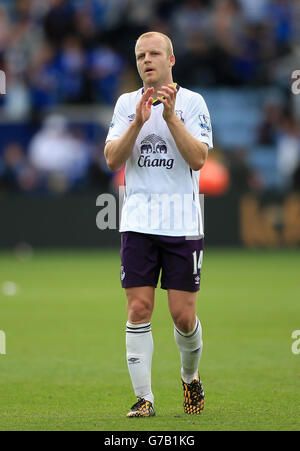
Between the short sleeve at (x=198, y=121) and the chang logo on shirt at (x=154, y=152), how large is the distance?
0.69 ft

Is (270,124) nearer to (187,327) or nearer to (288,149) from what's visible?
(288,149)

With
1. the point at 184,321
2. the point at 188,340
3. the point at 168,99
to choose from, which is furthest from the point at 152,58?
the point at 188,340

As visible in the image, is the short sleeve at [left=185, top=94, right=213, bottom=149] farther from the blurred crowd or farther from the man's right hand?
the blurred crowd

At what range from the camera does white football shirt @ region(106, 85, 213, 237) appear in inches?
253

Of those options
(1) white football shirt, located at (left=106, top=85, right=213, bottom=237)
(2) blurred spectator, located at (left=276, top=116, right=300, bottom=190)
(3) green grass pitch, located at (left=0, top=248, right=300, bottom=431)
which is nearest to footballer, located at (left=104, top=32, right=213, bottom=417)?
(1) white football shirt, located at (left=106, top=85, right=213, bottom=237)

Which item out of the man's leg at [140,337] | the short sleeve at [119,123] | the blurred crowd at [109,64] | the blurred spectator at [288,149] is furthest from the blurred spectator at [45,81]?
the man's leg at [140,337]

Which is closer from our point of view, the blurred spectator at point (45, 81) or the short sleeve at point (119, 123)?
the short sleeve at point (119, 123)

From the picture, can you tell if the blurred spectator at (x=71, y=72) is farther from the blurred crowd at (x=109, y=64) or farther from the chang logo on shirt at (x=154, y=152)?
the chang logo on shirt at (x=154, y=152)

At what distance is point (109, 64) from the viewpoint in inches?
884

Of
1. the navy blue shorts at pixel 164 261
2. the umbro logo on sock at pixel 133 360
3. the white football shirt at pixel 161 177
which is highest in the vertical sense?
the white football shirt at pixel 161 177

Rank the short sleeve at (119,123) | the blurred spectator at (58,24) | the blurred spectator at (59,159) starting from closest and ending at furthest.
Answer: the short sleeve at (119,123) < the blurred spectator at (59,159) < the blurred spectator at (58,24)

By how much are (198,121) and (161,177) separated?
1.43 feet

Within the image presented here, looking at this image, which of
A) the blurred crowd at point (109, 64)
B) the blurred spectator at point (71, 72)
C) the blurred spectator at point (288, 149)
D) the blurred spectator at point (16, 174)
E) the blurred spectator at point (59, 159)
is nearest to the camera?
the blurred spectator at point (16, 174)

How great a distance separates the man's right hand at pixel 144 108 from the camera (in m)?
6.16
